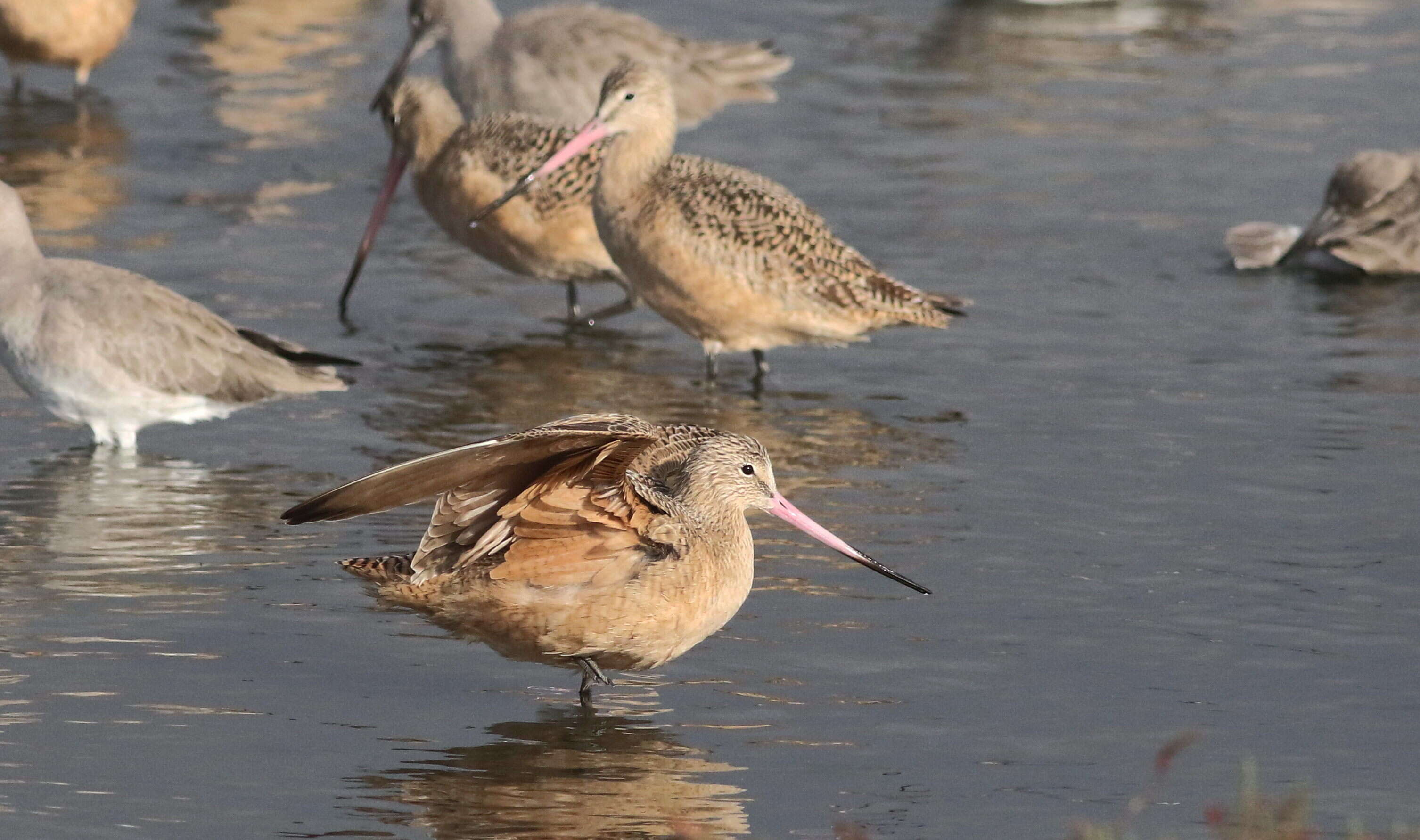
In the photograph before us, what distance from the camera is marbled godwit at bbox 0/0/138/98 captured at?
52.8 ft

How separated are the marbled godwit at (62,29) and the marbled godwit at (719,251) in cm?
674

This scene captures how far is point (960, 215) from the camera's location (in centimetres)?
1347

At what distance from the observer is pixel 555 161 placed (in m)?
10.9

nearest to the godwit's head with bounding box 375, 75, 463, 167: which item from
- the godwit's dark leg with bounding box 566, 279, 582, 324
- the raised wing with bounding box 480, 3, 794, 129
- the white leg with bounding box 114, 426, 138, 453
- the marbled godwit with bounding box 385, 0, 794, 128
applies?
the godwit's dark leg with bounding box 566, 279, 582, 324

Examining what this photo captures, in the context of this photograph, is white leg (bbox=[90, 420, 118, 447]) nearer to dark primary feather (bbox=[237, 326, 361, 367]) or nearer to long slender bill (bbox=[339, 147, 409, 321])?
dark primary feather (bbox=[237, 326, 361, 367])

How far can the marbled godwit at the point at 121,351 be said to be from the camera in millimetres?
9062

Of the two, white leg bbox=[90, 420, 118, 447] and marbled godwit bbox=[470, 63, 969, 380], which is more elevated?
marbled godwit bbox=[470, 63, 969, 380]

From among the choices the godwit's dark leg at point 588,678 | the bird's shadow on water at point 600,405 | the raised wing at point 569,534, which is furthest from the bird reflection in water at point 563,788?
the bird's shadow on water at point 600,405

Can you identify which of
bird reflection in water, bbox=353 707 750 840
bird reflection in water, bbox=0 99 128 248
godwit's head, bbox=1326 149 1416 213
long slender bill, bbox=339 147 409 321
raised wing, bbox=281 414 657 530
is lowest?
bird reflection in water, bbox=0 99 128 248

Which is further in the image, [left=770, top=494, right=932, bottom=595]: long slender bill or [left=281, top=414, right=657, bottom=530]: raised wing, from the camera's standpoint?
[left=770, top=494, right=932, bottom=595]: long slender bill

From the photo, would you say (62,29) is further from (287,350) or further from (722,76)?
(287,350)

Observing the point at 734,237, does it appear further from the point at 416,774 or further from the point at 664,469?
the point at 416,774

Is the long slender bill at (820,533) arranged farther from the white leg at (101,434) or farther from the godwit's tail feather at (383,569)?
the white leg at (101,434)

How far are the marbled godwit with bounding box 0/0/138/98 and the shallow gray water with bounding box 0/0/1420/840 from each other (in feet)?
1.52
